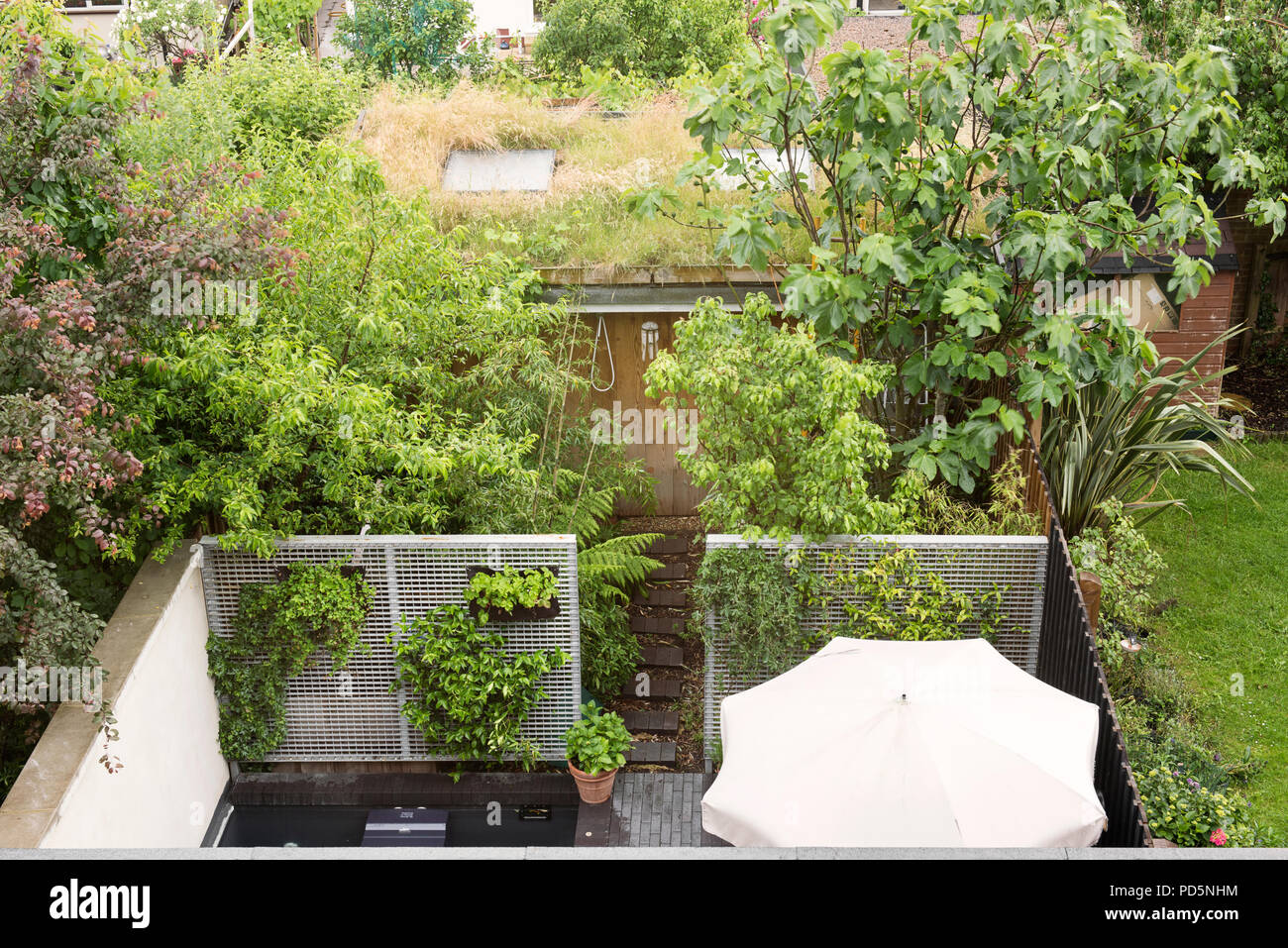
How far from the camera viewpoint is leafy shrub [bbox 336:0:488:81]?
50.4ft

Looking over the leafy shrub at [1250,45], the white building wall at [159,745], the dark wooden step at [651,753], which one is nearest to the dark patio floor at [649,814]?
the dark wooden step at [651,753]

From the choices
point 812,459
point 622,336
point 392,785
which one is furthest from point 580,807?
point 622,336

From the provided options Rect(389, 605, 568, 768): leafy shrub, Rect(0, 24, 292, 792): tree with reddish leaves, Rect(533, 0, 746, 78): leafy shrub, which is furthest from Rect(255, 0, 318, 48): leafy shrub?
Rect(389, 605, 568, 768): leafy shrub

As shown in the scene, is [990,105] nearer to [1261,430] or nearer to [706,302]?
[706,302]

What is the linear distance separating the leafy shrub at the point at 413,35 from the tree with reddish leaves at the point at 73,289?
363 inches

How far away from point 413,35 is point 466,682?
432 inches

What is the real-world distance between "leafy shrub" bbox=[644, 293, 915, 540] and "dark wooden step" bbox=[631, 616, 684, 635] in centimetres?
178

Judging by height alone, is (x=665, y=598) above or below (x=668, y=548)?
below

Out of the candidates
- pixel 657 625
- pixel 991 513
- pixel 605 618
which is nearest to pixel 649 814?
pixel 605 618

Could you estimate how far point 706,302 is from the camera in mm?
7598

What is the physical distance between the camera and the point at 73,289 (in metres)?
5.64

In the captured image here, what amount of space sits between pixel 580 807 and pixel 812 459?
2.79 metres

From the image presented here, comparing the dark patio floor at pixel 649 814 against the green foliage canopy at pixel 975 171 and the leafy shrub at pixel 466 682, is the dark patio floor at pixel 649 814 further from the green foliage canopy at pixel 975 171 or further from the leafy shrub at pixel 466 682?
the green foliage canopy at pixel 975 171

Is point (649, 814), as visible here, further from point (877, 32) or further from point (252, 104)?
point (877, 32)
